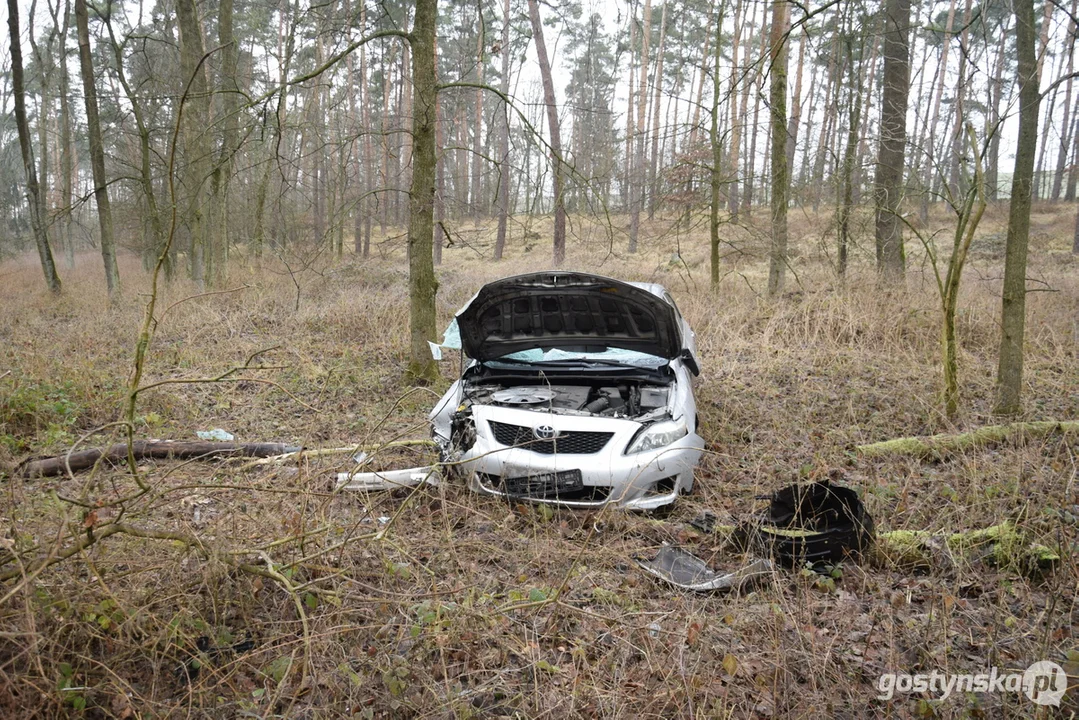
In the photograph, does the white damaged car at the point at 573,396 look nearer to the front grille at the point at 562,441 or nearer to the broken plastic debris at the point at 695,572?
the front grille at the point at 562,441

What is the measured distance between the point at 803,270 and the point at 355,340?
37.7 feet

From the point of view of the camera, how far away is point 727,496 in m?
4.89

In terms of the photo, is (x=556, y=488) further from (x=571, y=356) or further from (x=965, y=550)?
(x=965, y=550)

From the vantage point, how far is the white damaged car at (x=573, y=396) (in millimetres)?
4512

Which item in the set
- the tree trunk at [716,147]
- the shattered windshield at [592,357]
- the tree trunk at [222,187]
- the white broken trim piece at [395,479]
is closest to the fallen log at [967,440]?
the shattered windshield at [592,357]

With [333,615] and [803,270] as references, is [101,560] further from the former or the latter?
[803,270]

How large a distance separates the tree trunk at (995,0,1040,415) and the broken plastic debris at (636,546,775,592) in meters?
4.08

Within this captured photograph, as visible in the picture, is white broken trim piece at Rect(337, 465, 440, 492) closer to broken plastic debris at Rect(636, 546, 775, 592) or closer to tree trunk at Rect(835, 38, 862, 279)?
broken plastic debris at Rect(636, 546, 775, 592)

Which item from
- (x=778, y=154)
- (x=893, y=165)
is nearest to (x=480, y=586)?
(x=778, y=154)

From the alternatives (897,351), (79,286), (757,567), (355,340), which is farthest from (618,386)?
(79,286)

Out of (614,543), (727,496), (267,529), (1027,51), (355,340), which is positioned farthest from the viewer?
(355,340)

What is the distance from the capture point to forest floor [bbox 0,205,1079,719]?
2609 millimetres

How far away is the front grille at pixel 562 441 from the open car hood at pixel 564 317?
116cm

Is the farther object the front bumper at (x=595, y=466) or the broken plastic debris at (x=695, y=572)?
the front bumper at (x=595, y=466)
